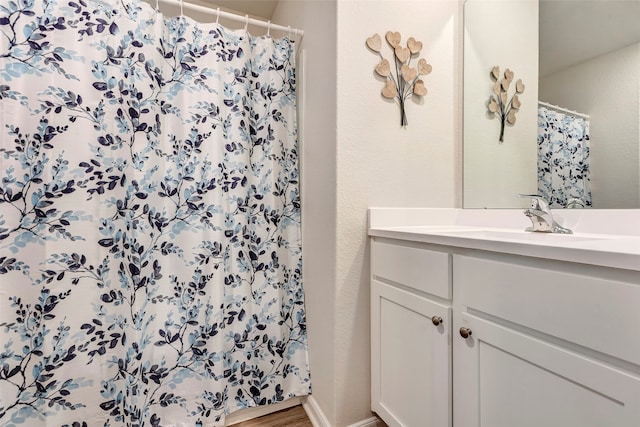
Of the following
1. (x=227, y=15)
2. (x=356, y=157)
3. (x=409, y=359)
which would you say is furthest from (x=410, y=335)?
(x=227, y=15)

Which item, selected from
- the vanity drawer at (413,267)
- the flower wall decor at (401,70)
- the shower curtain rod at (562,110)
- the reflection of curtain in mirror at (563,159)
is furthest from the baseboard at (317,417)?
the shower curtain rod at (562,110)

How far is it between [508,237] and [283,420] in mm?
1301

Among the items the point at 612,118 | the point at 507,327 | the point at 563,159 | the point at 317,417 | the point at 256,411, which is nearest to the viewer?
the point at 507,327

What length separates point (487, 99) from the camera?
4.42ft

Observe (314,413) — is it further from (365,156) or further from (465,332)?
(365,156)

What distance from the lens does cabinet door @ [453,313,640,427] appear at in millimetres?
524

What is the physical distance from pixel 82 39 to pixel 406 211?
1537 mm

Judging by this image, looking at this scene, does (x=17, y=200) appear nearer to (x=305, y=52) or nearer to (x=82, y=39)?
(x=82, y=39)

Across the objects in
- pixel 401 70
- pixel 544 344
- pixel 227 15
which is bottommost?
pixel 544 344

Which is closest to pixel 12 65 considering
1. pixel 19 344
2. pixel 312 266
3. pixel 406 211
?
pixel 19 344

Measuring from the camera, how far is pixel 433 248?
0.91m

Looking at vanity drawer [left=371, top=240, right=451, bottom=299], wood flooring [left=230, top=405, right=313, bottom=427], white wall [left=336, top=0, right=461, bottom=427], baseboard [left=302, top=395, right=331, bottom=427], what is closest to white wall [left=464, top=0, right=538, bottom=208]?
white wall [left=336, top=0, right=461, bottom=427]

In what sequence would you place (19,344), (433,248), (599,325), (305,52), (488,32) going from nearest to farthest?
(599,325) < (433,248) < (19,344) < (488,32) < (305,52)

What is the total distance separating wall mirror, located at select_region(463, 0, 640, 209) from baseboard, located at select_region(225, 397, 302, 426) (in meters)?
1.34
